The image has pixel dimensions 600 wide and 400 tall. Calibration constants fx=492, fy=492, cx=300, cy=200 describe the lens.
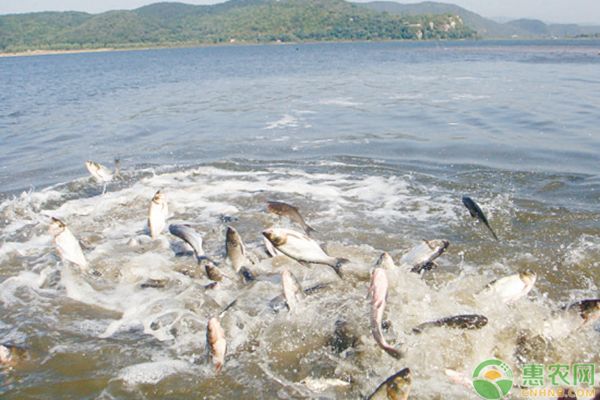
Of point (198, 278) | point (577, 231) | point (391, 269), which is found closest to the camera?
point (391, 269)

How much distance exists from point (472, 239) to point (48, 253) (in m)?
7.22

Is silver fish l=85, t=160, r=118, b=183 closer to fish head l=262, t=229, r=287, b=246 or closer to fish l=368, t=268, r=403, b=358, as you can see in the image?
fish head l=262, t=229, r=287, b=246

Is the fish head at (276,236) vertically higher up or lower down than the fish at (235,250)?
higher up

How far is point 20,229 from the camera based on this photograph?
966cm

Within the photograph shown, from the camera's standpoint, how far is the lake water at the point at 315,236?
5.09m

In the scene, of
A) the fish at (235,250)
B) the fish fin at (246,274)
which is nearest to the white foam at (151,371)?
the fish fin at (246,274)

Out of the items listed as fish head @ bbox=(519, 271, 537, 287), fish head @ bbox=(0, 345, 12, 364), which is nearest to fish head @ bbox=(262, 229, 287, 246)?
fish head @ bbox=(519, 271, 537, 287)

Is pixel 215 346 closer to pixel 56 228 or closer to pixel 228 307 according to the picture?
pixel 228 307

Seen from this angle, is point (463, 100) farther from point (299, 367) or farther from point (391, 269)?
point (299, 367)

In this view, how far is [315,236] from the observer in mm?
8656

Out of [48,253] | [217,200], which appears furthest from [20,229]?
[217,200]

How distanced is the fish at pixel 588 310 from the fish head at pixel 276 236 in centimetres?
323

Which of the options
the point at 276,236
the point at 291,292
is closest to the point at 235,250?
the point at 291,292

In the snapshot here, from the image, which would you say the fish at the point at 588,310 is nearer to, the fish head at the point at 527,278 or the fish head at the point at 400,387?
the fish head at the point at 527,278
